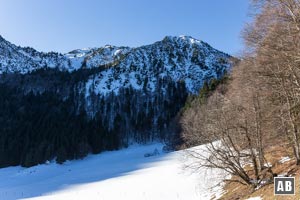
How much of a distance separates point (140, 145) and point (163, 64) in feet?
169

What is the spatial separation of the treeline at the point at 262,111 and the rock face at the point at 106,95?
63443 millimetres

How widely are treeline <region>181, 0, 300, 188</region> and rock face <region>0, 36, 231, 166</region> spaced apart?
208 feet

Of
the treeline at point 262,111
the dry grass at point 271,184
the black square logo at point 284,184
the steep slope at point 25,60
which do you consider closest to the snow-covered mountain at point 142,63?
the steep slope at point 25,60

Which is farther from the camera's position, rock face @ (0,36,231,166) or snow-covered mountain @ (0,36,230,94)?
snow-covered mountain @ (0,36,230,94)

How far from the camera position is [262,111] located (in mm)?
16547

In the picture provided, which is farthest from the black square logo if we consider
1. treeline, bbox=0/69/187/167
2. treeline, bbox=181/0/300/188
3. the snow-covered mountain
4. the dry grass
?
the snow-covered mountain

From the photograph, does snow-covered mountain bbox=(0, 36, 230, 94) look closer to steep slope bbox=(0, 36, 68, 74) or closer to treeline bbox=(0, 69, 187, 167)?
steep slope bbox=(0, 36, 68, 74)

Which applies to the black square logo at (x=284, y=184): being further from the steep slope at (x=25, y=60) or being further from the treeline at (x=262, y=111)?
the steep slope at (x=25, y=60)

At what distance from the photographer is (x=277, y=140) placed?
60.6ft

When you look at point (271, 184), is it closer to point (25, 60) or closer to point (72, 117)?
point (72, 117)

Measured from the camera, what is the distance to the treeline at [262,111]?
1365 cm

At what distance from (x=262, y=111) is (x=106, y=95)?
104371 mm

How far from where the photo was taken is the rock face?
9600cm

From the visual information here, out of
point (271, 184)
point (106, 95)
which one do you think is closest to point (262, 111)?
point (271, 184)
